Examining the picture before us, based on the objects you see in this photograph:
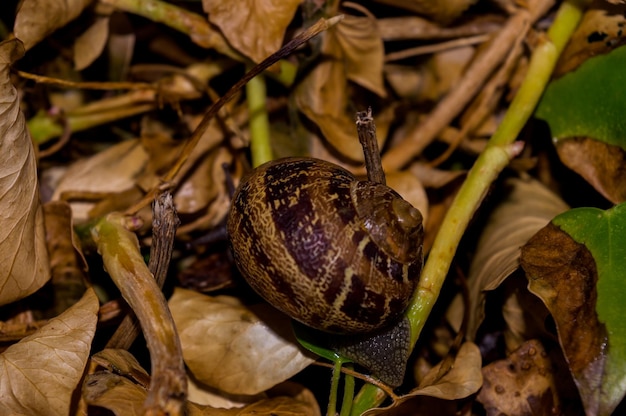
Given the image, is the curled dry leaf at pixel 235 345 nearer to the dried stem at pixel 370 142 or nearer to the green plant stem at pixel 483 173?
the green plant stem at pixel 483 173

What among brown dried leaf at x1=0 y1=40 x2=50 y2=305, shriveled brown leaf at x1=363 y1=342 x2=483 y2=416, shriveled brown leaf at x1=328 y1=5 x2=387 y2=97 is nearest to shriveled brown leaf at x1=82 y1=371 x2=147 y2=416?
brown dried leaf at x1=0 y1=40 x2=50 y2=305

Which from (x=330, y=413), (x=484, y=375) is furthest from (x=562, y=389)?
(x=330, y=413)

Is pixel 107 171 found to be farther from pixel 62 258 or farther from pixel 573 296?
pixel 573 296

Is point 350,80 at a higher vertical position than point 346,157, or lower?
higher

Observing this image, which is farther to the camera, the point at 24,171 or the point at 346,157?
the point at 346,157

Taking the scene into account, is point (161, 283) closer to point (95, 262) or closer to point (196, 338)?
point (196, 338)

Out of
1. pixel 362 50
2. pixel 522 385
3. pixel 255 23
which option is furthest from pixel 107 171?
pixel 522 385

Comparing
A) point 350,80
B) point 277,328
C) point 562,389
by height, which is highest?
point 350,80
